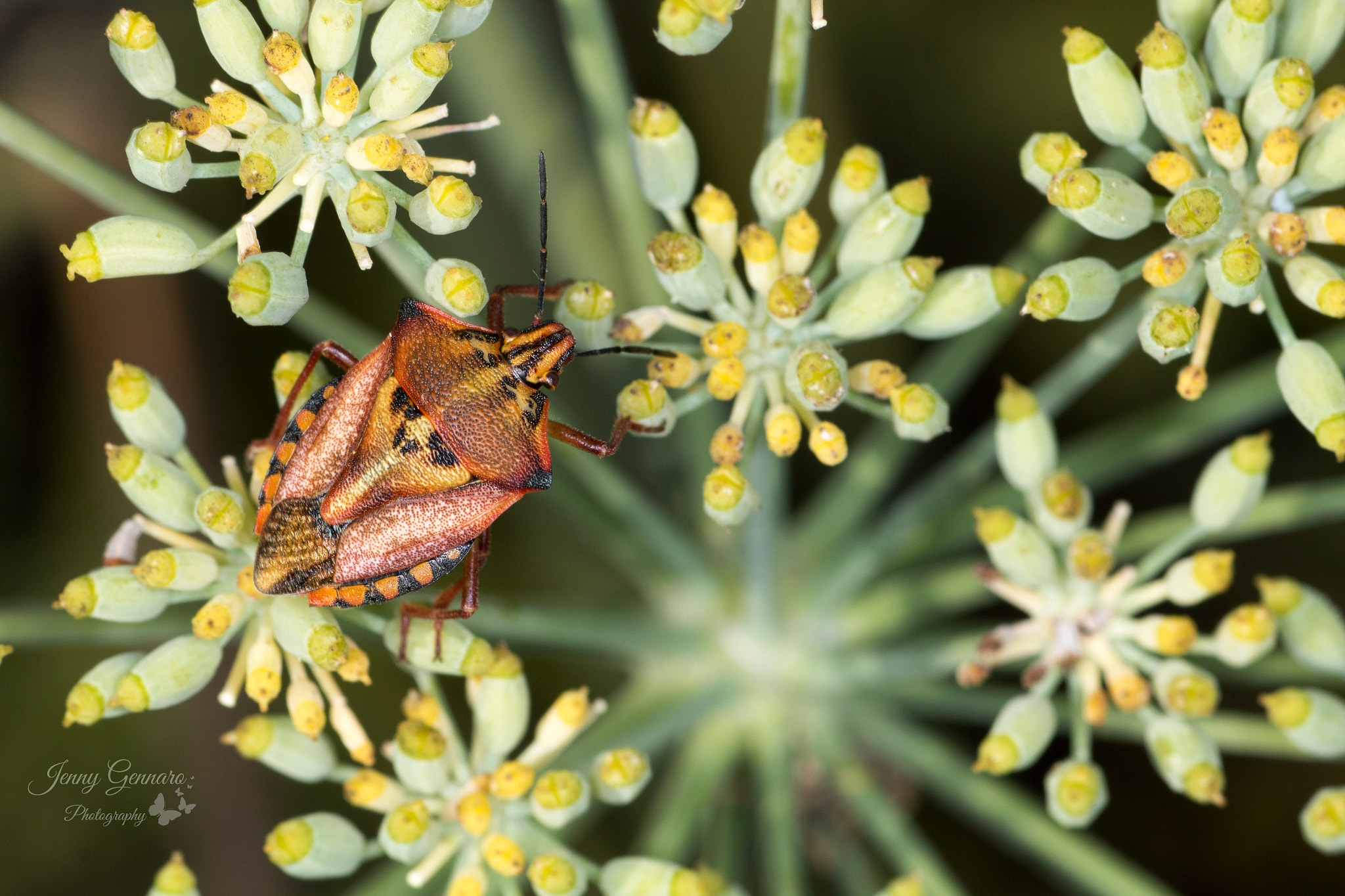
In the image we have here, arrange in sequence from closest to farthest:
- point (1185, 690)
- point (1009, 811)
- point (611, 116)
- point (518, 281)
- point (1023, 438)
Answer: point (1185, 690), point (1023, 438), point (611, 116), point (1009, 811), point (518, 281)

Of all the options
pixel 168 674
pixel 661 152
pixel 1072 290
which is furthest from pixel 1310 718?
pixel 168 674

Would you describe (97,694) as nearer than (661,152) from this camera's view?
Yes

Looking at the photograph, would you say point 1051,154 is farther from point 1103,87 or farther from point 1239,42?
point 1239,42

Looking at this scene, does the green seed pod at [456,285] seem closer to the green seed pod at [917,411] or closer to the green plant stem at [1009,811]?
Result: the green seed pod at [917,411]

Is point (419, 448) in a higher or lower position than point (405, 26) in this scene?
lower

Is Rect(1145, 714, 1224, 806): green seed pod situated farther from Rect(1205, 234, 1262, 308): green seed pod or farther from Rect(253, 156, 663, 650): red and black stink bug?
Rect(253, 156, 663, 650): red and black stink bug

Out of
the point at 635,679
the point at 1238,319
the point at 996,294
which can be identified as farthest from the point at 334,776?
the point at 1238,319

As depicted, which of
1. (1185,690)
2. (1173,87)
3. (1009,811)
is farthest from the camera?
(1009,811)

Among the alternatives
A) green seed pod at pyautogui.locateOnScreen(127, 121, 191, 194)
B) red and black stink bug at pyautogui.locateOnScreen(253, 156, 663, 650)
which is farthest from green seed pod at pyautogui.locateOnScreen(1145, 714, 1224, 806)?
green seed pod at pyautogui.locateOnScreen(127, 121, 191, 194)

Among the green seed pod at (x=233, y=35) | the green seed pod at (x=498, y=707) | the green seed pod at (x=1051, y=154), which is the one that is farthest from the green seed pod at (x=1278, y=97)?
the green seed pod at (x=233, y=35)
